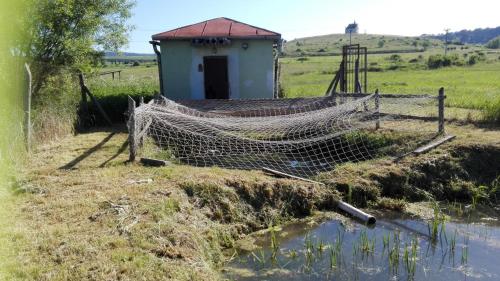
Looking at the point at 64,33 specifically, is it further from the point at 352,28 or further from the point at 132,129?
the point at 352,28

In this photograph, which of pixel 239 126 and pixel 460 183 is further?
pixel 239 126

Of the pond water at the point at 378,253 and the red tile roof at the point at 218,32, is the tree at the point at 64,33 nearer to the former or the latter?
the red tile roof at the point at 218,32

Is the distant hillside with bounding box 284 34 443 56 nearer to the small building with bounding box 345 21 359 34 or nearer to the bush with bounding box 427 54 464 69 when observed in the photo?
the small building with bounding box 345 21 359 34

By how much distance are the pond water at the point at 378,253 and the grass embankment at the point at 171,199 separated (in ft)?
1.62

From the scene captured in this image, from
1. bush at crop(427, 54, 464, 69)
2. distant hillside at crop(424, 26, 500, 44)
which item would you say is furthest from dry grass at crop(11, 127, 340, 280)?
distant hillside at crop(424, 26, 500, 44)

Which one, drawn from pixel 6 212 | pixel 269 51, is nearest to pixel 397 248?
pixel 6 212

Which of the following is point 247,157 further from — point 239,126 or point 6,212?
point 6,212

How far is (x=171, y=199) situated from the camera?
656cm

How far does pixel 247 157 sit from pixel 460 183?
4231 mm

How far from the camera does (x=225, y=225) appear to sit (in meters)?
6.83

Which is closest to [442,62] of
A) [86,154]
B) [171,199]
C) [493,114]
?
[493,114]

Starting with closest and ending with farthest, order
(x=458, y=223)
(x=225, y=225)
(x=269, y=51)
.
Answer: (x=225, y=225) → (x=458, y=223) → (x=269, y=51)

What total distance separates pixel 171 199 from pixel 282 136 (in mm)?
4644

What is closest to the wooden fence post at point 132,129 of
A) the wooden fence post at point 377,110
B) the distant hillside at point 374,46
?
the wooden fence post at point 377,110
